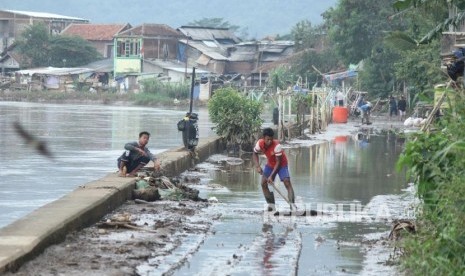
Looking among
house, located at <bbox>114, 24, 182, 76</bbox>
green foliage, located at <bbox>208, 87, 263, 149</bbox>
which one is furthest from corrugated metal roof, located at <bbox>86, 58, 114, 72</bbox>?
green foliage, located at <bbox>208, 87, 263, 149</bbox>

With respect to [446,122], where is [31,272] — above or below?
below

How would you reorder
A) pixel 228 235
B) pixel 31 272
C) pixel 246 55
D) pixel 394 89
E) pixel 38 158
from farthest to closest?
pixel 246 55, pixel 394 89, pixel 38 158, pixel 228 235, pixel 31 272

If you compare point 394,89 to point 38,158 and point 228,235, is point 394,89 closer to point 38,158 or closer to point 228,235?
point 38,158

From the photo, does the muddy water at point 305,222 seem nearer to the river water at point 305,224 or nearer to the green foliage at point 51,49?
the river water at point 305,224

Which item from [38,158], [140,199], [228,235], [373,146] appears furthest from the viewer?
[373,146]

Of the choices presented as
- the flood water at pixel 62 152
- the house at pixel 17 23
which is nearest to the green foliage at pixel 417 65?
the flood water at pixel 62 152

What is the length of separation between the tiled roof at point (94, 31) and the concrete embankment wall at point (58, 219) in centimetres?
9563

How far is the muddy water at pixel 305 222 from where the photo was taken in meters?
12.2

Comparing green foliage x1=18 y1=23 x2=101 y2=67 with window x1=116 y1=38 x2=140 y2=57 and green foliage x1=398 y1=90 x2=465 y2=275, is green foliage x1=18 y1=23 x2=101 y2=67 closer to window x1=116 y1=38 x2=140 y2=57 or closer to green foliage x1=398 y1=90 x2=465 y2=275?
window x1=116 y1=38 x2=140 y2=57

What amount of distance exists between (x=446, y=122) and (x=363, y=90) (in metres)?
52.4

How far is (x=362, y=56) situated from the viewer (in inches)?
2445

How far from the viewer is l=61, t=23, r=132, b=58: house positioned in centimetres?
11250

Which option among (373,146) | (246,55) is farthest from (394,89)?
(246,55)

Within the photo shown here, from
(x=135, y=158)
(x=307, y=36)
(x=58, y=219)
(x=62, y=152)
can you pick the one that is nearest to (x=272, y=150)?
(x=135, y=158)
